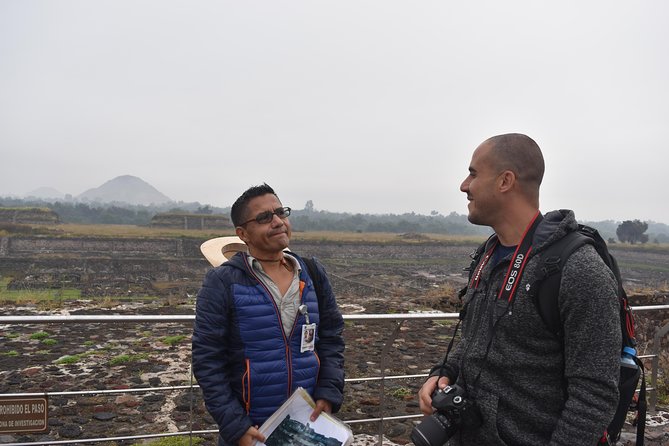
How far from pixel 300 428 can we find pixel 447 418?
2.01ft

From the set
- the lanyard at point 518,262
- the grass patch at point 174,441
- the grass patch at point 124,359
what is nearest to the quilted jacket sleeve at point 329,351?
the lanyard at point 518,262

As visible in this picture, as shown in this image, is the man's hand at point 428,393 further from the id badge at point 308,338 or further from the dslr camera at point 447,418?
the id badge at point 308,338

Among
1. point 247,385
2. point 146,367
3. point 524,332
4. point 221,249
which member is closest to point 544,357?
point 524,332

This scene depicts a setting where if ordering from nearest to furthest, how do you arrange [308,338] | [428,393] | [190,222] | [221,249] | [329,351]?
1. [428,393]
2. [308,338]
3. [329,351]
4. [221,249]
5. [190,222]

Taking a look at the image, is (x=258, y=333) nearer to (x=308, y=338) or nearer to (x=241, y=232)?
Result: (x=308, y=338)

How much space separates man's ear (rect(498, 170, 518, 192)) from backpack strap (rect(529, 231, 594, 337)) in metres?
0.24

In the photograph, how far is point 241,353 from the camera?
1.79m

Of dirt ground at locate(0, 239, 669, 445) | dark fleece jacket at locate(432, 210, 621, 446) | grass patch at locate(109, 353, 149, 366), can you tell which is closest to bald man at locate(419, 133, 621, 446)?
dark fleece jacket at locate(432, 210, 621, 446)

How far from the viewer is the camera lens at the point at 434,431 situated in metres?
1.50

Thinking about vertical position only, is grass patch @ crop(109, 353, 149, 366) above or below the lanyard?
below

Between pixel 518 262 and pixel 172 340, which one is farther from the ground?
pixel 518 262

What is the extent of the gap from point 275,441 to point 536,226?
1235 millimetres

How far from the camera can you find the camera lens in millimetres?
1496

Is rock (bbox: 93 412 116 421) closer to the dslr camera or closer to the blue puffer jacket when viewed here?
the blue puffer jacket
